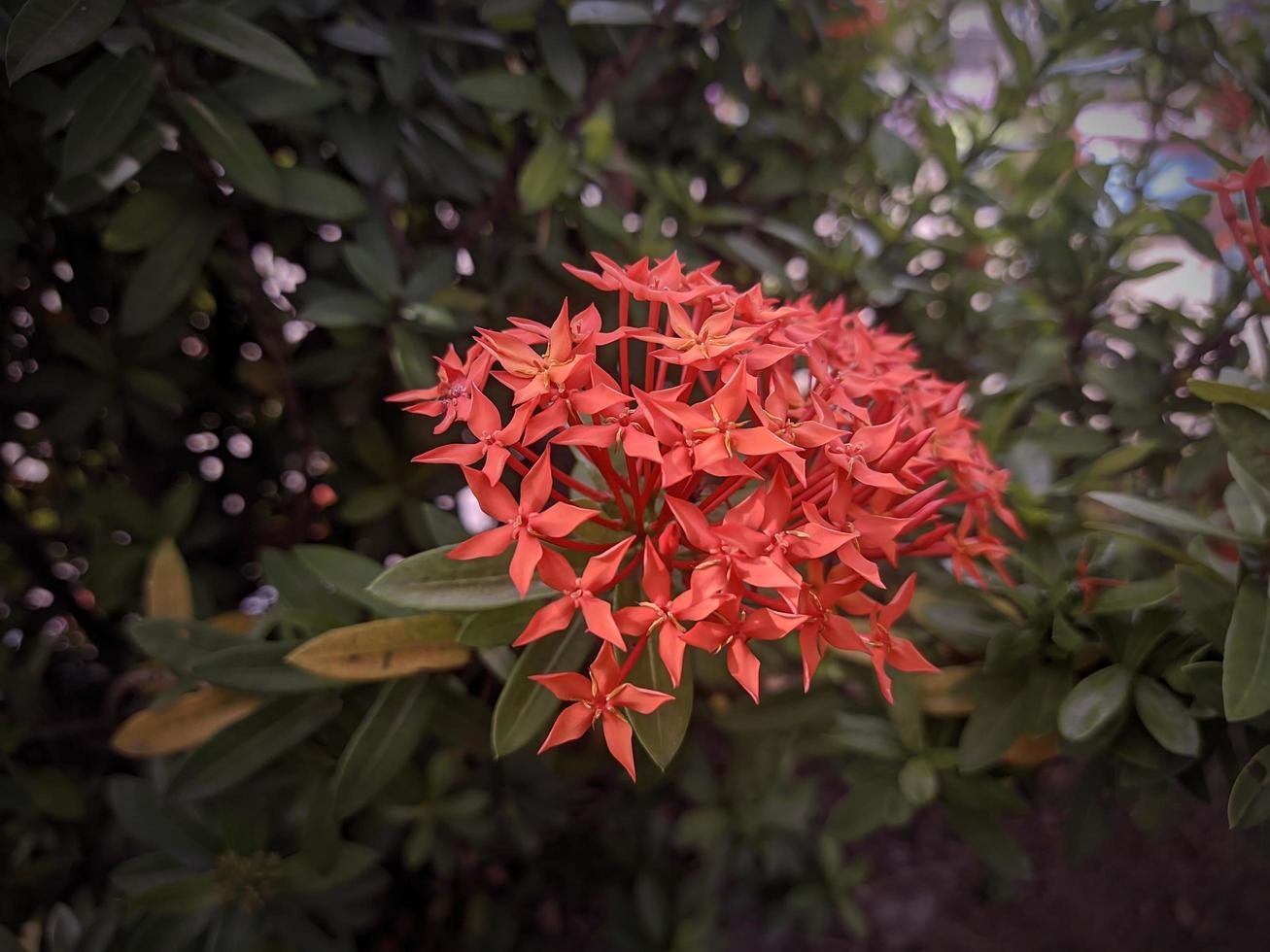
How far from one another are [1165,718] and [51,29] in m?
0.92

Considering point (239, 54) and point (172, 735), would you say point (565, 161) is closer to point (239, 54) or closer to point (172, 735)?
point (239, 54)

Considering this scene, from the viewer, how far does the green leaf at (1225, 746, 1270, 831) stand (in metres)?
0.52

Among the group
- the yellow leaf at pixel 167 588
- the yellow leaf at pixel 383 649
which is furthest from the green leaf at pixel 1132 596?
the yellow leaf at pixel 167 588

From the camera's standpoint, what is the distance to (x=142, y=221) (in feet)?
2.37

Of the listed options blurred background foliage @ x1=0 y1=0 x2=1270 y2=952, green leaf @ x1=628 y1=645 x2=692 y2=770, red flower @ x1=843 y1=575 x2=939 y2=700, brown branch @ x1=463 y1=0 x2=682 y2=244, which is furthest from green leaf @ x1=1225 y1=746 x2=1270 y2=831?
brown branch @ x1=463 y1=0 x2=682 y2=244

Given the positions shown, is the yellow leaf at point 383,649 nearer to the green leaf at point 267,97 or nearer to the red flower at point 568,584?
the red flower at point 568,584

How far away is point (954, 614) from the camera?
69 centimetres

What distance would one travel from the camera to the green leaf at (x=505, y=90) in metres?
0.77

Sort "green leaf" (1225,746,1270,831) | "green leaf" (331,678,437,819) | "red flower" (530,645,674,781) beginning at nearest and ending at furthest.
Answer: "red flower" (530,645,674,781), "green leaf" (1225,746,1270,831), "green leaf" (331,678,437,819)

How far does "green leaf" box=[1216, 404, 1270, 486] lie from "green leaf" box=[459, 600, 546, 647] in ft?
1.67

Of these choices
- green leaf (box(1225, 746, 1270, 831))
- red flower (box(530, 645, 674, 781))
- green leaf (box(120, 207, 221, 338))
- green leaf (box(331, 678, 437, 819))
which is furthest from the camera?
green leaf (box(120, 207, 221, 338))

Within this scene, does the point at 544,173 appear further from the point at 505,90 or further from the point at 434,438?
the point at 434,438

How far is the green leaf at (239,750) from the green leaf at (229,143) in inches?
17.5

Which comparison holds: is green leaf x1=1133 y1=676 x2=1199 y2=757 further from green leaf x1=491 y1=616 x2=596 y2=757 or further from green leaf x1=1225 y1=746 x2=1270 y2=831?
green leaf x1=491 y1=616 x2=596 y2=757
